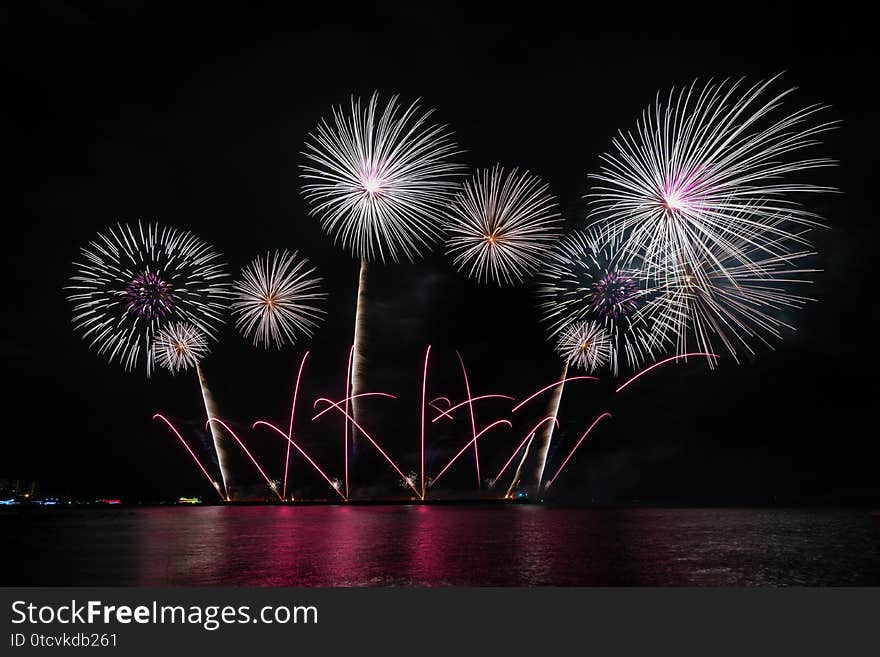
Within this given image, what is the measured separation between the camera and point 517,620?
13.9m

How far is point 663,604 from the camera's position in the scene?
49.5 feet

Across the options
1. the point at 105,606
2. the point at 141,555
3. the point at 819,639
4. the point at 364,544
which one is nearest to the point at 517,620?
the point at 819,639

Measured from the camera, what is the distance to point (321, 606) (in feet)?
48.4

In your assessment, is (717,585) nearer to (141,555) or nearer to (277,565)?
(277,565)

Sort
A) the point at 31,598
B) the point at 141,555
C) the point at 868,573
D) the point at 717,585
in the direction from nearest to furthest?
the point at 31,598
the point at 717,585
the point at 868,573
the point at 141,555

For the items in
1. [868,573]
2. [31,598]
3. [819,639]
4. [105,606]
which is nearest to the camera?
[819,639]

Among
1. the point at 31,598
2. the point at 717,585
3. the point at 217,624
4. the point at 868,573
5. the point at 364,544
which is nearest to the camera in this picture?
the point at 217,624

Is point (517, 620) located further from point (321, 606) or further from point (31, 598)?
point (31, 598)

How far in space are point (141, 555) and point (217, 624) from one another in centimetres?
1680

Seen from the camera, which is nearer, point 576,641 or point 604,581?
point 576,641

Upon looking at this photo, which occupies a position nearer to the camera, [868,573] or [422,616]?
[422,616]

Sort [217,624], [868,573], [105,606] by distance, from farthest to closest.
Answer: [868,573], [105,606], [217,624]

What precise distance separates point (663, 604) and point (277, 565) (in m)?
12.9

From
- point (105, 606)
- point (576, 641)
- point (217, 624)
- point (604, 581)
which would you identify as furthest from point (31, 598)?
point (604, 581)
